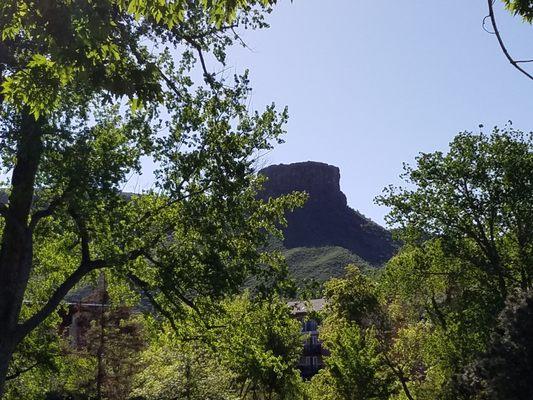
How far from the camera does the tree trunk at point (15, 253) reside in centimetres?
1151

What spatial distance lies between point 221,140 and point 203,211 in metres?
1.72

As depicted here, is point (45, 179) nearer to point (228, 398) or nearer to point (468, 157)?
point (228, 398)

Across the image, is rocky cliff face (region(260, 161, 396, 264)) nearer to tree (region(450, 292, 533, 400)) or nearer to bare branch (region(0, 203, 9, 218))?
tree (region(450, 292, 533, 400))

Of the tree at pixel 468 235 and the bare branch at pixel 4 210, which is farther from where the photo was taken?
the tree at pixel 468 235

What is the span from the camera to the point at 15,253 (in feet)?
38.6

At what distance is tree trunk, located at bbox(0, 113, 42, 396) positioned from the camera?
37.8 feet

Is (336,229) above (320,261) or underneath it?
above

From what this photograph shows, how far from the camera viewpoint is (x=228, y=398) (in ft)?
89.1

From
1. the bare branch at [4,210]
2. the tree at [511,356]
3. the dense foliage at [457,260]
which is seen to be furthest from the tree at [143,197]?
the dense foliage at [457,260]

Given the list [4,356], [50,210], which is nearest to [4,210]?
[50,210]

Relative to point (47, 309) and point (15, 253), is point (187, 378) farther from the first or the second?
point (15, 253)

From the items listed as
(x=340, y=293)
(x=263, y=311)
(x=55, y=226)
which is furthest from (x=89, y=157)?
(x=340, y=293)

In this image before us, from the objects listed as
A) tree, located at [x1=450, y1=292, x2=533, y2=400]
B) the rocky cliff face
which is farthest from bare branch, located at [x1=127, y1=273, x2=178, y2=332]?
the rocky cliff face

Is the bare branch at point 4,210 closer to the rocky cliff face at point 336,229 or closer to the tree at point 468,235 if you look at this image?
the tree at point 468,235
